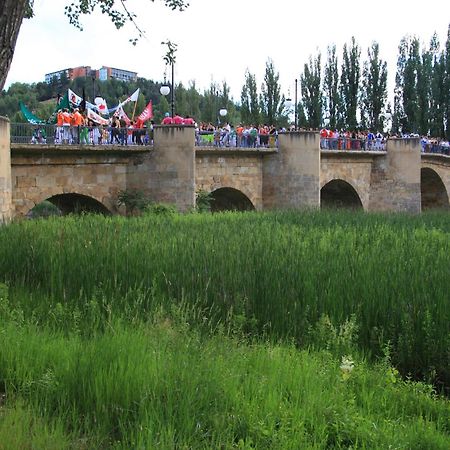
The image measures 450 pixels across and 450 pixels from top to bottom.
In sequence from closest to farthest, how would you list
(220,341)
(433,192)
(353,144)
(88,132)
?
(220,341) < (88,132) < (353,144) < (433,192)

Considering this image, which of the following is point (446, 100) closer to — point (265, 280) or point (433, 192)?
point (433, 192)

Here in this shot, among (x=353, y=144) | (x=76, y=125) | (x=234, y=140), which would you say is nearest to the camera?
(x=76, y=125)

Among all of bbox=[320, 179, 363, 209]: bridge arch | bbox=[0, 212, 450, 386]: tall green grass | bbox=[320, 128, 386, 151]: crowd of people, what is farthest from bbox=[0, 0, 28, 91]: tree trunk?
bbox=[320, 179, 363, 209]: bridge arch

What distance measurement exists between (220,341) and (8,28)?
3297mm

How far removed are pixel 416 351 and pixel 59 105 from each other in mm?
17384

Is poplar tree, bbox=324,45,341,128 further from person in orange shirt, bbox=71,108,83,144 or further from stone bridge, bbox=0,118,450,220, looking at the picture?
person in orange shirt, bbox=71,108,83,144

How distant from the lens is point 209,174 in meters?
23.1

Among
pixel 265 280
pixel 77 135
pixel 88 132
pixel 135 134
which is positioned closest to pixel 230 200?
pixel 135 134

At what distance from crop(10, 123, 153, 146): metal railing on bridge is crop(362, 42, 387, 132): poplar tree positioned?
106ft

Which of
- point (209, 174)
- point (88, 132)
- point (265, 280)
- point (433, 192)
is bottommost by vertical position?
point (265, 280)

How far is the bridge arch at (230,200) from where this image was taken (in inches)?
1011

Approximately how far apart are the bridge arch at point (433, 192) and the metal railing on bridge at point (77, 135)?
25375mm

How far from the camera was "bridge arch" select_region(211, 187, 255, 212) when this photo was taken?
25672mm

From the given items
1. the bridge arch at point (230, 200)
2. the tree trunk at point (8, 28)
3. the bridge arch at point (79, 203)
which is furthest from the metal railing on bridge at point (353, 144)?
the tree trunk at point (8, 28)
